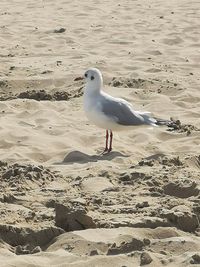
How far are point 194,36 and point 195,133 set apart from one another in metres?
5.83

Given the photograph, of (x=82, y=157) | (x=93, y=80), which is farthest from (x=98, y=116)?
(x=82, y=157)

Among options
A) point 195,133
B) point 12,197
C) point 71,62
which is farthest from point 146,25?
point 12,197

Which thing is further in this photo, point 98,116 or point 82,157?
point 98,116

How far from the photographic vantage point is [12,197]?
16.8ft

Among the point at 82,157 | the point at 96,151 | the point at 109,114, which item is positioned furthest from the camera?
the point at 109,114

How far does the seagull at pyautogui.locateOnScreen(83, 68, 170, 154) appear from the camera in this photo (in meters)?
7.05

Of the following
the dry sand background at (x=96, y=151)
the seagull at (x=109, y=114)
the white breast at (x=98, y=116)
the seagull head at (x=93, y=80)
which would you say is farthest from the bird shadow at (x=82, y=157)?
the seagull head at (x=93, y=80)

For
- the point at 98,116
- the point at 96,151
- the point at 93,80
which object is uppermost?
A: the point at 93,80

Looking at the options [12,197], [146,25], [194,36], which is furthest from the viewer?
[146,25]

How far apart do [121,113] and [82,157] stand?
0.77 meters

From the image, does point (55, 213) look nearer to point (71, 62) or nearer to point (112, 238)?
point (112, 238)

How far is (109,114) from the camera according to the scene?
7.03 meters

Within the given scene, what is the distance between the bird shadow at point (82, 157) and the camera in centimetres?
646

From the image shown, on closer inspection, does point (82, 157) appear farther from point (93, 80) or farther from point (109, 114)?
point (93, 80)
